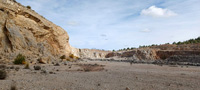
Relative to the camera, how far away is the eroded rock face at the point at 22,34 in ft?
68.4

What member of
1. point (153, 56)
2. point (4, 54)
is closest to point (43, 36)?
point (4, 54)

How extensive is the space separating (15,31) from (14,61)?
5.34 m

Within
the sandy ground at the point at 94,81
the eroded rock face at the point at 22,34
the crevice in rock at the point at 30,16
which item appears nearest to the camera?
the sandy ground at the point at 94,81

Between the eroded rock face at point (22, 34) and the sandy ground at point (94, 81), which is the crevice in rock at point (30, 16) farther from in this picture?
the sandy ground at point (94, 81)

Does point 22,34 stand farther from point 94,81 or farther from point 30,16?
point 94,81

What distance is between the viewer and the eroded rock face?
20844 millimetres

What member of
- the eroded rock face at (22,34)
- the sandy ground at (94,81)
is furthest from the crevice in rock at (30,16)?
the sandy ground at (94,81)

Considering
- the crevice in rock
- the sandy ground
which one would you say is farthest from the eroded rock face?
the sandy ground

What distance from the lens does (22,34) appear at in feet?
75.9

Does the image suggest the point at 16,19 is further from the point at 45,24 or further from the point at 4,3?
the point at 45,24

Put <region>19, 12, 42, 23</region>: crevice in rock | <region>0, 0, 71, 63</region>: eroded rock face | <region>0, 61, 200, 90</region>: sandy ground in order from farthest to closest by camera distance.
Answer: <region>19, 12, 42, 23</region>: crevice in rock, <region>0, 0, 71, 63</region>: eroded rock face, <region>0, 61, 200, 90</region>: sandy ground

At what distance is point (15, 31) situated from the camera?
22.1 m

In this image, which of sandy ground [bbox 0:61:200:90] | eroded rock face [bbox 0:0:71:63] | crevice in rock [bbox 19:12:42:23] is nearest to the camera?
sandy ground [bbox 0:61:200:90]

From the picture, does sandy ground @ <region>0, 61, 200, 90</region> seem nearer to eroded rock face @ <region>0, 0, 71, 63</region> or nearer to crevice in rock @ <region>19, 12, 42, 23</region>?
eroded rock face @ <region>0, 0, 71, 63</region>
